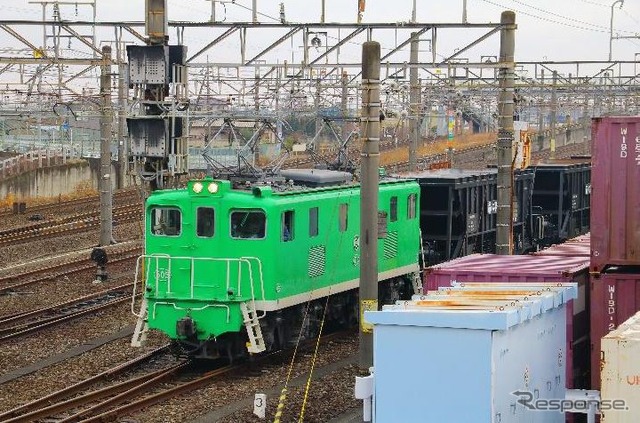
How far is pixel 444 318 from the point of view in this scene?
11320 mm

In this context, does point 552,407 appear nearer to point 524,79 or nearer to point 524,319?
point 524,319

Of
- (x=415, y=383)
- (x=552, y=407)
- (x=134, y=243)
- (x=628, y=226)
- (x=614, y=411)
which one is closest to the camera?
(x=614, y=411)

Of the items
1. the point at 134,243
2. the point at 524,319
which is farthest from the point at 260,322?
the point at 134,243

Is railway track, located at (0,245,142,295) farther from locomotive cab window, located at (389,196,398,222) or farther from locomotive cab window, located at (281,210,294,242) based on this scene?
locomotive cab window, located at (281,210,294,242)

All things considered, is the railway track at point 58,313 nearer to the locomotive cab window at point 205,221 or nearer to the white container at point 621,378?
the locomotive cab window at point 205,221

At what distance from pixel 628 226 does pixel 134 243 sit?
23078mm

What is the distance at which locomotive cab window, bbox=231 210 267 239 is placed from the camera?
61.1 feet

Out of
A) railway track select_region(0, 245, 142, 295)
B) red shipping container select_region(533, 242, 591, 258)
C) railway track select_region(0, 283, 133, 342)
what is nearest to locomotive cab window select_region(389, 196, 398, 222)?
red shipping container select_region(533, 242, 591, 258)

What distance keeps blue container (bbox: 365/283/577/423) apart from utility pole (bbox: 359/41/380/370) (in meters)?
5.81

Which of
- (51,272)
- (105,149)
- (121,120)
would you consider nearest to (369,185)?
(51,272)

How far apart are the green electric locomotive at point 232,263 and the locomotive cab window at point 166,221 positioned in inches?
0.6

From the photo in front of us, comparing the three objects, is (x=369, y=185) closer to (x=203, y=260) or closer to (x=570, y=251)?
(x=203, y=260)

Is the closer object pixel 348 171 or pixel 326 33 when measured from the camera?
pixel 348 171

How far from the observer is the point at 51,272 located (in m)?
A: 29.9
